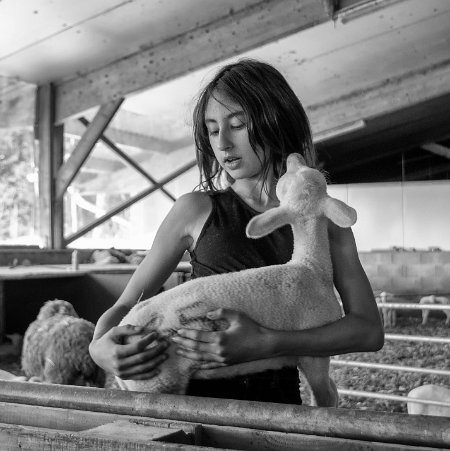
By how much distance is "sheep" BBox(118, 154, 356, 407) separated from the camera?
104 cm

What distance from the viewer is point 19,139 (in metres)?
5.51

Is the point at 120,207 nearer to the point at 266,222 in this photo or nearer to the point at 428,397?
the point at 428,397

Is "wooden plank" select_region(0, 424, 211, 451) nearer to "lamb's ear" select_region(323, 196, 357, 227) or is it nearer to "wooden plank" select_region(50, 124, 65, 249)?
"lamb's ear" select_region(323, 196, 357, 227)

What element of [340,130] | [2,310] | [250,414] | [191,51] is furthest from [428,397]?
[340,130]

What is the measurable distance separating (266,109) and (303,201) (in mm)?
190

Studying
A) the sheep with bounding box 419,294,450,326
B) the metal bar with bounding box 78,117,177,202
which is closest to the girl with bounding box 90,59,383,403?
the metal bar with bounding box 78,117,177,202

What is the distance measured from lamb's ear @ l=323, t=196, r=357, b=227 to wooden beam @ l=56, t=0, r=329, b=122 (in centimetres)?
372

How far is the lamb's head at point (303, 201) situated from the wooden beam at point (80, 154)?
432 centimetres

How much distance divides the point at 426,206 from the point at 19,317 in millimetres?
7357

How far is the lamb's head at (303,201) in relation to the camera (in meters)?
1.14

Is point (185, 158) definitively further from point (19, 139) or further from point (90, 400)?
point (90, 400)

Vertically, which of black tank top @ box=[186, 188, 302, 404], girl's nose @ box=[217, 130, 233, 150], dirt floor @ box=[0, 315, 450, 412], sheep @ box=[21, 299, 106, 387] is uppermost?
girl's nose @ box=[217, 130, 233, 150]

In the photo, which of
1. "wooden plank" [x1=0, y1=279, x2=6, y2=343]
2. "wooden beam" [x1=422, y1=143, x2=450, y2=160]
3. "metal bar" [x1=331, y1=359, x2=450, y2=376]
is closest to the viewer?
"metal bar" [x1=331, y1=359, x2=450, y2=376]

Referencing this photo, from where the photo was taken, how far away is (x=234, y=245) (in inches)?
48.2
